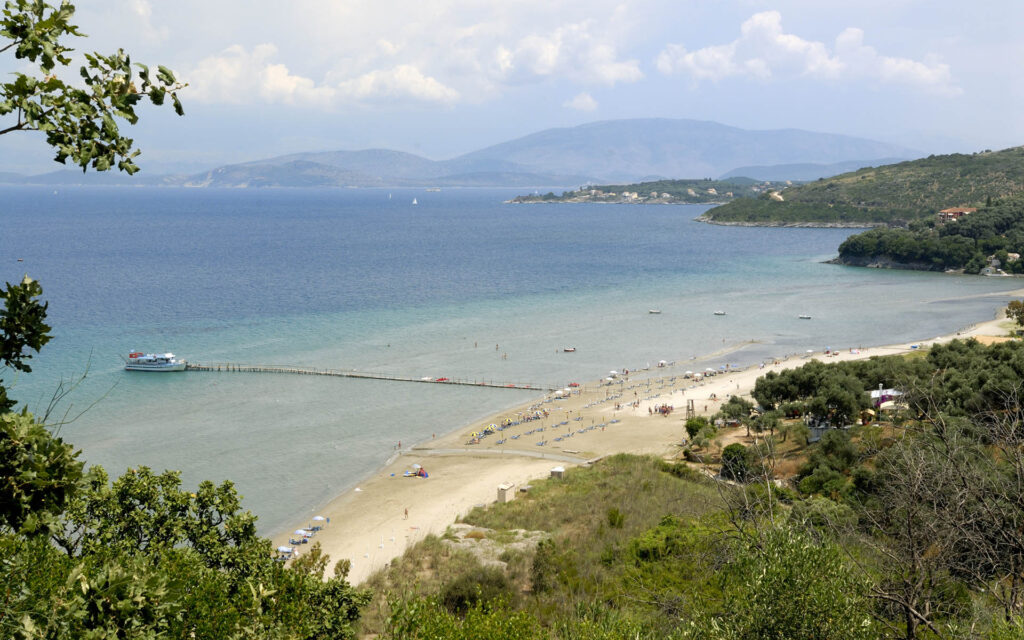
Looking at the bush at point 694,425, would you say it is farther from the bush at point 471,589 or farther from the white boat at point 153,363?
the white boat at point 153,363

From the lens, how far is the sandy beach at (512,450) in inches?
1128

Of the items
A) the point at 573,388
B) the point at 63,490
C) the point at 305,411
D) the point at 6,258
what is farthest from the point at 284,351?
the point at 6,258

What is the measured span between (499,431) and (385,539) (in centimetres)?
1403

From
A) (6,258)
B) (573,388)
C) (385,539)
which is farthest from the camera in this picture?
(6,258)

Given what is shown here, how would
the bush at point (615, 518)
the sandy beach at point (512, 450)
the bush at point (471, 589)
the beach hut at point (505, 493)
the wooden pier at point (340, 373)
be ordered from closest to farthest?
1. the bush at point (471, 589)
2. the bush at point (615, 518)
3. the sandy beach at point (512, 450)
4. the beach hut at point (505, 493)
5. the wooden pier at point (340, 373)

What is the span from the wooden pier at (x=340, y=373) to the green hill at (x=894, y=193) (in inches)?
4822

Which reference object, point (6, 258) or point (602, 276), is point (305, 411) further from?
point (6, 258)

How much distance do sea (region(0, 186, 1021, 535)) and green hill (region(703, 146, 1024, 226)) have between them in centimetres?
3368

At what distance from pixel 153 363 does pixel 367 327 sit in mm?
19070

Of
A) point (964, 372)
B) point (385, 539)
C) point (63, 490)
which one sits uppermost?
point (63, 490)

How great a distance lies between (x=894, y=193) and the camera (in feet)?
537

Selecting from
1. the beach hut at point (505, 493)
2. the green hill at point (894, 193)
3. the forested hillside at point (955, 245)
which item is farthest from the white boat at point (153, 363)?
the green hill at point (894, 193)

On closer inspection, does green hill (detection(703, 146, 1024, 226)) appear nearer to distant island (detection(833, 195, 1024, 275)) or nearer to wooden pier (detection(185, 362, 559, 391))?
distant island (detection(833, 195, 1024, 275))

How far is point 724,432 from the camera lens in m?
37.6
